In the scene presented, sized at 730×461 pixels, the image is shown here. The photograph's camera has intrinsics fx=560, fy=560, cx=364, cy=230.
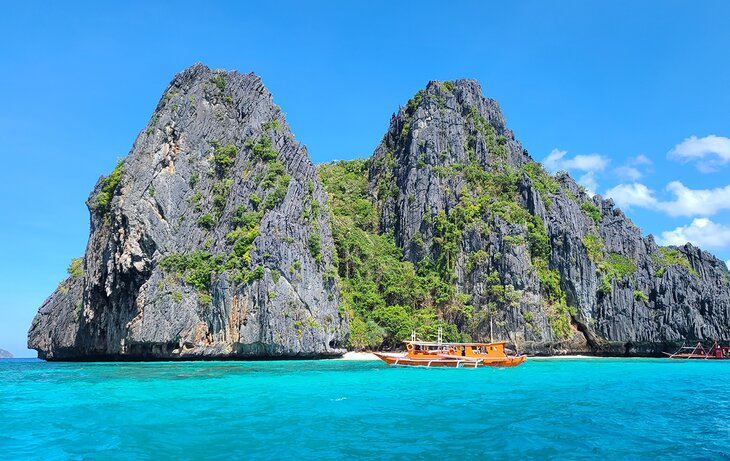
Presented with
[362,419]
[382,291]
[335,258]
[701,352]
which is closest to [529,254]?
[382,291]

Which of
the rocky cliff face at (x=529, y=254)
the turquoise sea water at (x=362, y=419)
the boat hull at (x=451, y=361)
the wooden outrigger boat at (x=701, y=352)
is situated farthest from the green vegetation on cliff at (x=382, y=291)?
the turquoise sea water at (x=362, y=419)

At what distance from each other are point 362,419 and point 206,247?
4346 centimetres

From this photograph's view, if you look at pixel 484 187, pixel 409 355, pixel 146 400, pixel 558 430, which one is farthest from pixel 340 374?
pixel 484 187

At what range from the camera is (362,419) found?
19.0 metres

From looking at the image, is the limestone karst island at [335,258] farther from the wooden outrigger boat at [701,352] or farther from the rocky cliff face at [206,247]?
the wooden outrigger boat at [701,352]

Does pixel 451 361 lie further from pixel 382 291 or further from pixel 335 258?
pixel 382 291

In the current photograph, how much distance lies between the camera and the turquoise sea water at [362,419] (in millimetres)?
14562

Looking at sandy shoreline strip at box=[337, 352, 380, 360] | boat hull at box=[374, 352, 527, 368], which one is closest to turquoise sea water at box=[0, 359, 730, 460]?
boat hull at box=[374, 352, 527, 368]

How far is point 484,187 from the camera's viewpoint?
78.0 m

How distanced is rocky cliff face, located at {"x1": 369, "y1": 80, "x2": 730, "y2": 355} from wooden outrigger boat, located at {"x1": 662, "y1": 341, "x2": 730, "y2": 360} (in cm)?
124

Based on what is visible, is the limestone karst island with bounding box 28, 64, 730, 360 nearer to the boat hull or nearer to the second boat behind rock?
the boat hull

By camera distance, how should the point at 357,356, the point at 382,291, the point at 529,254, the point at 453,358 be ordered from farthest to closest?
the point at 529,254 < the point at 382,291 < the point at 357,356 < the point at 453,358

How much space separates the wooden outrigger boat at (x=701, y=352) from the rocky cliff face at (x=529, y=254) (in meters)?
1.24

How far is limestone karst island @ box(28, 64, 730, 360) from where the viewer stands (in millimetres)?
54250
